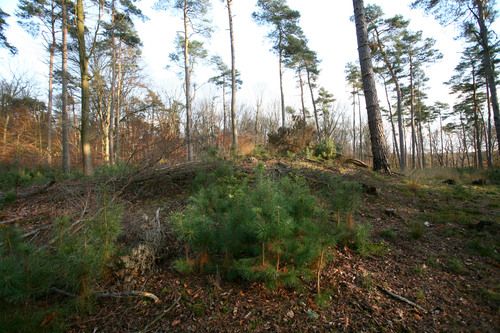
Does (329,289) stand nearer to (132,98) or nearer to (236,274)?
(236,274)

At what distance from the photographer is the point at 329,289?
2191mm

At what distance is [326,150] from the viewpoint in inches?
292

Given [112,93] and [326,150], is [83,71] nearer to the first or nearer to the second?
[112,93]

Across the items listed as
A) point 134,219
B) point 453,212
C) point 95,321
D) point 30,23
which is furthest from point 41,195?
point 30,23

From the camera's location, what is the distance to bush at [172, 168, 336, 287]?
6.47 feet

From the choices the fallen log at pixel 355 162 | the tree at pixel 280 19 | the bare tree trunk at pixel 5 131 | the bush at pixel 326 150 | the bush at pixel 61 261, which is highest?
the tree at pixel 280 19

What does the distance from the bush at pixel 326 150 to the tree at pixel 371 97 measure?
1.31 m

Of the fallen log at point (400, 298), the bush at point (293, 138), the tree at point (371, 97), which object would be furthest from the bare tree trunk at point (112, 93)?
the fallen log at point (400, 298)

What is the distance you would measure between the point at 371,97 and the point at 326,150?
1937 mm

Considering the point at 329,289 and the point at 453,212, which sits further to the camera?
the point at 453,212

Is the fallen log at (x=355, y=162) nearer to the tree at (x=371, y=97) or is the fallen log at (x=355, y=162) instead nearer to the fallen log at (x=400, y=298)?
the tree at (x=371, y=97)

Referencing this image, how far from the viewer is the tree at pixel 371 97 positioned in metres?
5.98

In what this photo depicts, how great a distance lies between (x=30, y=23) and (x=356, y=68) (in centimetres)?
2475

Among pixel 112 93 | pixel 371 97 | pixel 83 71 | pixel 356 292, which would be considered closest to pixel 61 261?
pixel 356 292
